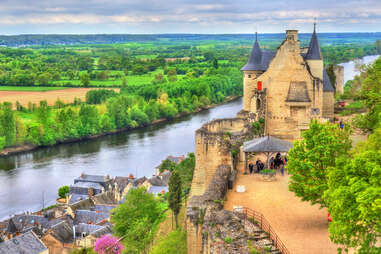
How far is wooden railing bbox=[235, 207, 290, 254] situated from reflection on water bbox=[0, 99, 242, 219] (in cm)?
2910

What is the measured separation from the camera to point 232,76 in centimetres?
11506

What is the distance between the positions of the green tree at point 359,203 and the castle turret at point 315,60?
17511mm

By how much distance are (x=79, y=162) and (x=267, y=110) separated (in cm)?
3279

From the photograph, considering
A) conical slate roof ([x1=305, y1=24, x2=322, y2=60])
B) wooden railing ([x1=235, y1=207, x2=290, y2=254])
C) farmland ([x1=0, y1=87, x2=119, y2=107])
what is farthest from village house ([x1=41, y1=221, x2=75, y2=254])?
farmland ([x1=0, y1=87, x2=119, y2=107])

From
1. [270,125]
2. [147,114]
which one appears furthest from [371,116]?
[147,114]

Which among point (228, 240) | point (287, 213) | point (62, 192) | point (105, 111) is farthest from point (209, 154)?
point (105, 111)

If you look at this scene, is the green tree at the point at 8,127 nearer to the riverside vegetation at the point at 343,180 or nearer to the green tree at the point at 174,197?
the green tree at the point at 174,197

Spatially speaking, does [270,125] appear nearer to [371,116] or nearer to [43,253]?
[371,116]

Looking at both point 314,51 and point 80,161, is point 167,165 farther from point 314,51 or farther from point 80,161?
point 314,51

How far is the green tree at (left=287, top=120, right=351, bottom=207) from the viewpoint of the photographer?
14.2 metres

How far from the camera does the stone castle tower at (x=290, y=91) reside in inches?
1036

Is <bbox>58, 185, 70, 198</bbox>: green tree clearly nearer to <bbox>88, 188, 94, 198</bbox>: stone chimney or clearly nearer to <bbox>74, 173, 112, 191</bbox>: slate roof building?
<bbox>88, 188, 94, 198</bbox>: stone chimney

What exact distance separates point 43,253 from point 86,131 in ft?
130

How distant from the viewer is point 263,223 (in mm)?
14102
